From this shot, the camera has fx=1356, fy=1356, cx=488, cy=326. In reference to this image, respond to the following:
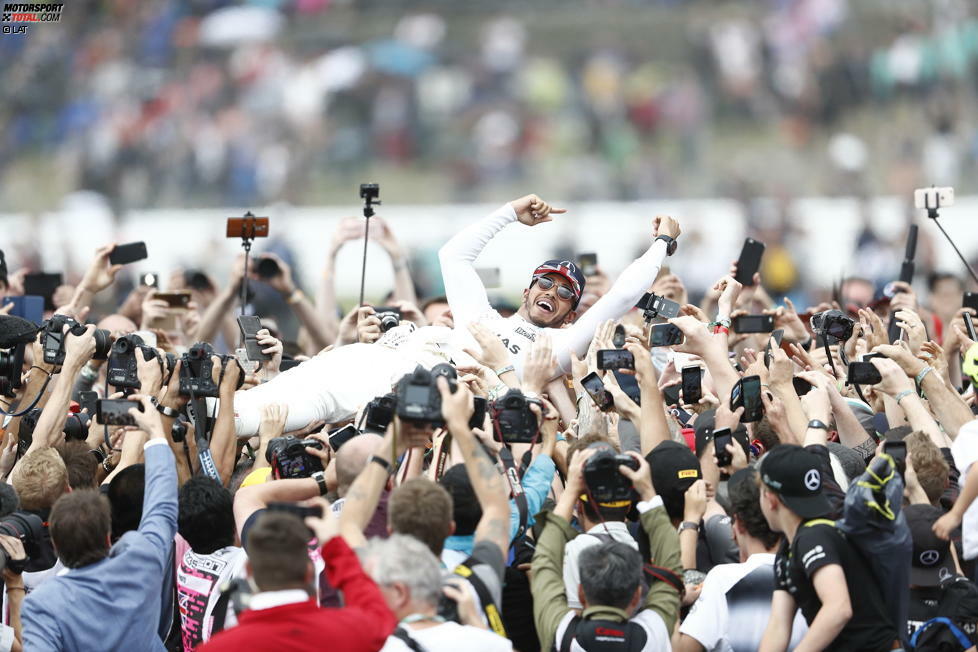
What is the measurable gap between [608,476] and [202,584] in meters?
1.37

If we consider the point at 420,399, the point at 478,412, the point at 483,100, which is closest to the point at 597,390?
the point at 478,412

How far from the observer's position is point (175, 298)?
746 centimetres

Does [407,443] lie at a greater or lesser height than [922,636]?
greater

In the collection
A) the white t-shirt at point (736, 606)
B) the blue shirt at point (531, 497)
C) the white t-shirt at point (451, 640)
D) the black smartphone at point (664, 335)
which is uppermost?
the black smartphone at point (664, 335)

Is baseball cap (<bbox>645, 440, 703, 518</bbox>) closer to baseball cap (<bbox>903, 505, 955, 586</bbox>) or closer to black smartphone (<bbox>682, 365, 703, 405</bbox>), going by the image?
baseball cap (<bbox>903, 505, 955, 586</bbox>)

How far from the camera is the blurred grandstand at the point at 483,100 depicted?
17844 mm

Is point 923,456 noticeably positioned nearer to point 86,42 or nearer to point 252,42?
point 252,42

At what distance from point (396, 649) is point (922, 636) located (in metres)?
1.94

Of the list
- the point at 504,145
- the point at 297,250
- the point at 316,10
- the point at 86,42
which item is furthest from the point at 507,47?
the point at 86,42

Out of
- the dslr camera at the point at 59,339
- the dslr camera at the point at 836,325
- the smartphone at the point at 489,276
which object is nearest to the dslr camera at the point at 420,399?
the dslr camera at the point at 59,339

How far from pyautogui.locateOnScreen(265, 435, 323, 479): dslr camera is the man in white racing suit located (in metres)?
0.78

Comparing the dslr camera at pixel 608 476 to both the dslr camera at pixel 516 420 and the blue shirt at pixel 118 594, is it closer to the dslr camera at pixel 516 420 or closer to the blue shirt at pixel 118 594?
the dslr camera at pixel 516 420

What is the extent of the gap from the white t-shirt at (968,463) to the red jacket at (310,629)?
211cm

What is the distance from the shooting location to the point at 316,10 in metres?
20.3
